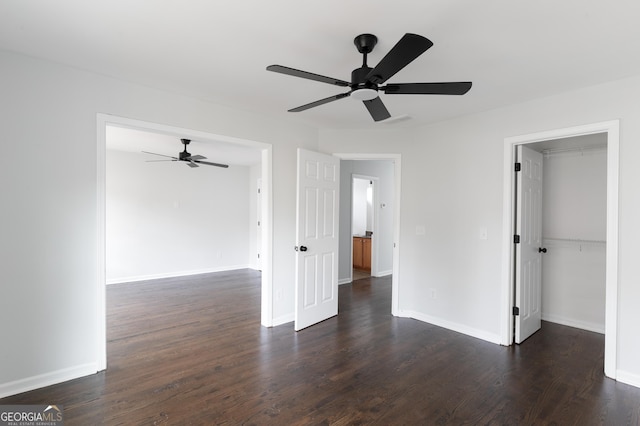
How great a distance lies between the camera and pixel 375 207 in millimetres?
6473

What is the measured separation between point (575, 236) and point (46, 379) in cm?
532

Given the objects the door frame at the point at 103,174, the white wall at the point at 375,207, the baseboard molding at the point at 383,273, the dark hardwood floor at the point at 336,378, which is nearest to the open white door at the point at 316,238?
the dark hardwood floor at the point at 336,378

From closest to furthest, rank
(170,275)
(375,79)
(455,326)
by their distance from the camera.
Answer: (375,79), (455,326), (170,275)

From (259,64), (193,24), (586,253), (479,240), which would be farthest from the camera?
(586,253)

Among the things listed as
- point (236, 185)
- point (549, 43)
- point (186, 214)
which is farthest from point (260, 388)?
point (236, 185)

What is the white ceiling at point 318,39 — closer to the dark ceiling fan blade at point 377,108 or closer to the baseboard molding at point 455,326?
the dark ceiling fan blade at point 377,108

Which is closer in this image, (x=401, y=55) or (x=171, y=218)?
(x=401, y=55)

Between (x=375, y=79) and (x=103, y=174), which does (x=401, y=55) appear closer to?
(x=375, y=79)

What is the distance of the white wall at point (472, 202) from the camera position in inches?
101

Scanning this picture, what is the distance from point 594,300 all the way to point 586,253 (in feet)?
1.73

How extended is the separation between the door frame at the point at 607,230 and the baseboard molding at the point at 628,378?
0.10 ft

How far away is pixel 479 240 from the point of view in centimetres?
352

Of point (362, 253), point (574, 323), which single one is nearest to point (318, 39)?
point (574, 323)

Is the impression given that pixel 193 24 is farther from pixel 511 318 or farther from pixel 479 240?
pixel 511 318
